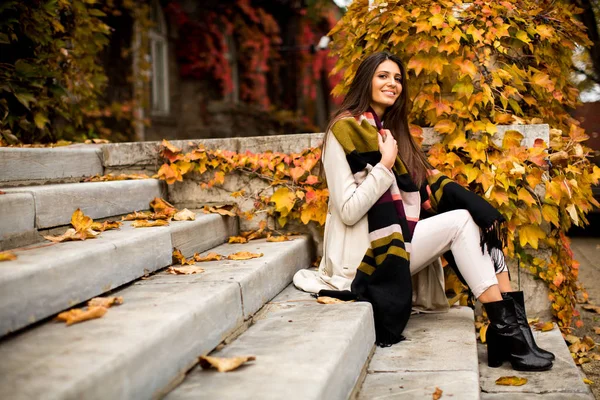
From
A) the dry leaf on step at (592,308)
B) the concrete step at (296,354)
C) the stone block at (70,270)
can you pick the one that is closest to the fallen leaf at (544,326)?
the dry leaf on step at (592,308)

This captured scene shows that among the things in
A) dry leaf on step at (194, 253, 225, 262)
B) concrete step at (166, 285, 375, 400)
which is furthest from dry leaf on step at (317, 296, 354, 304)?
dry leaf on step at (194, 253, 225, 262)

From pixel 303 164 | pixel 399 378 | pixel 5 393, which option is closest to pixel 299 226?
pixel 303 164

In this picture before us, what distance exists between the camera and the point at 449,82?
11.7 ft

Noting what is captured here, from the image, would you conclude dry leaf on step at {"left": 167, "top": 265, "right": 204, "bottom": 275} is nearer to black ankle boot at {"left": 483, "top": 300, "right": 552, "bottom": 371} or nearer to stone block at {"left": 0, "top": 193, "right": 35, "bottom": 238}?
stone block at {"left": 0, "top": 193, "right": 35, "bottom": 238}

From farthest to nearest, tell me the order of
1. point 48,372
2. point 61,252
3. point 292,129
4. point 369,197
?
point 292,129, point 369,197, point 61,252, point 48,372

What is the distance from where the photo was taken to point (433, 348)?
109 inches

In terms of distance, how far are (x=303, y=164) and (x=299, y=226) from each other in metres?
0.40

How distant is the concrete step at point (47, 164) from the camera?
310 centimetres

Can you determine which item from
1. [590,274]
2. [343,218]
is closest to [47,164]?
[343,218]

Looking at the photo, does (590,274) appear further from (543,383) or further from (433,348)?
(433,348)

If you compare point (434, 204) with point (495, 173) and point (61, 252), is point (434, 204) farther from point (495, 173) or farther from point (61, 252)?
point (61, 252)

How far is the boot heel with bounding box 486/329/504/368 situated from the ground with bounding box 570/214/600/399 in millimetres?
474

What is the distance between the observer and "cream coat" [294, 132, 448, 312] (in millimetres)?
2904

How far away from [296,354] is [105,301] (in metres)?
0.69
